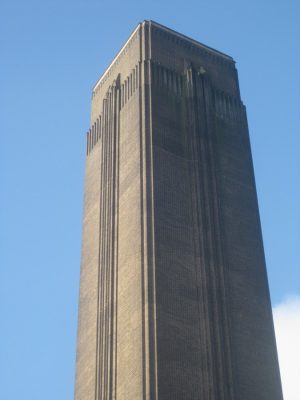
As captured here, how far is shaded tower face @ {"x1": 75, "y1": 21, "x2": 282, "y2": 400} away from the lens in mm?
37781

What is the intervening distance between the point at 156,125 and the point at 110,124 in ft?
16.5

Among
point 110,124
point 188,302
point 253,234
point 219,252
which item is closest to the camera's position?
point 188,302

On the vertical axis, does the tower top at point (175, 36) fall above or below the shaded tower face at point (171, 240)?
above

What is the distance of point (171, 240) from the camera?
40781mm

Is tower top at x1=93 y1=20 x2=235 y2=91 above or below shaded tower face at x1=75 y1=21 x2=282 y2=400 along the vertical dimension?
above

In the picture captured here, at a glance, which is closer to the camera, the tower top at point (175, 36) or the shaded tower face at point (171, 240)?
the shaded tower face at point (171, 240)

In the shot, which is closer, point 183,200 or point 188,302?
point 188,302

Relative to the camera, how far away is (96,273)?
44.1 m

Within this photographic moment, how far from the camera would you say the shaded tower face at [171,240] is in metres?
37.8

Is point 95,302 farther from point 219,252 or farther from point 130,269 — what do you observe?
point 219,252

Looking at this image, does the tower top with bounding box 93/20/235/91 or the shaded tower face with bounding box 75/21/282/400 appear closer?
the shaded tower face with bounding box 75/21/282/400

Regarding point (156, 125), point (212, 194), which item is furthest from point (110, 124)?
point (212, 194)

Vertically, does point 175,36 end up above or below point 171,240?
above

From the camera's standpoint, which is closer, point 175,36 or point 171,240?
point 171,240
